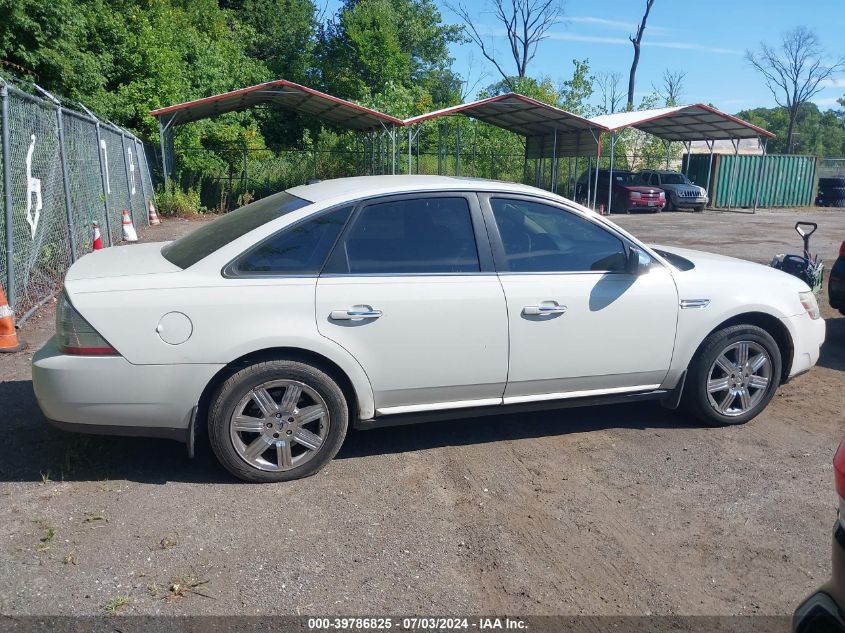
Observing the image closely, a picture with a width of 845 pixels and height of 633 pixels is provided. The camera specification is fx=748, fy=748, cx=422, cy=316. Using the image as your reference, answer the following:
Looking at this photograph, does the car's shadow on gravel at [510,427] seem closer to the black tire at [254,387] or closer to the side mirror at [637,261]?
the black tire at [254,387]

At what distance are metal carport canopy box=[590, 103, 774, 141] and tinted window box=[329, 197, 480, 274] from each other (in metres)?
21.9

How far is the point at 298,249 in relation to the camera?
423 cm

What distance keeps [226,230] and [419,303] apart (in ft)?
4.26

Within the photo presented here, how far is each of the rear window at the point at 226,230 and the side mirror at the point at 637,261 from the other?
2.02 metres

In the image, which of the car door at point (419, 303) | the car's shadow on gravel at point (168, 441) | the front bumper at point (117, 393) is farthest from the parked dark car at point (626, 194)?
the front bumper at point (117, 393)

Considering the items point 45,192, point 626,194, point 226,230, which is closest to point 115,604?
point 226,230

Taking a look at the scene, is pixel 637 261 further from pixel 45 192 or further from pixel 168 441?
pixel 45 192

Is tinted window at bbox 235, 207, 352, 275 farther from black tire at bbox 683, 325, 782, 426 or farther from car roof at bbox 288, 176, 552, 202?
black tire at bbox 683, 325, 782, 426

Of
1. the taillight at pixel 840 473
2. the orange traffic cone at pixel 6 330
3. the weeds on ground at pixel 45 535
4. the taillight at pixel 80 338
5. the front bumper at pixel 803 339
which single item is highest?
the taillight at pixel 840 473

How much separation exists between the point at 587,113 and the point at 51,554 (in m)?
45.6

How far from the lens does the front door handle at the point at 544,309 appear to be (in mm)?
4465

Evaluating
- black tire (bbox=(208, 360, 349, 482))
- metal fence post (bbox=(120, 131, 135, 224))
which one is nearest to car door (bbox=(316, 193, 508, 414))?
black tire (bbox=(208, 360, 349, 482))

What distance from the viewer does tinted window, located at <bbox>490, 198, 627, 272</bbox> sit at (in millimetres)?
4605

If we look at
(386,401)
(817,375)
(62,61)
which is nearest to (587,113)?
(62,61)
